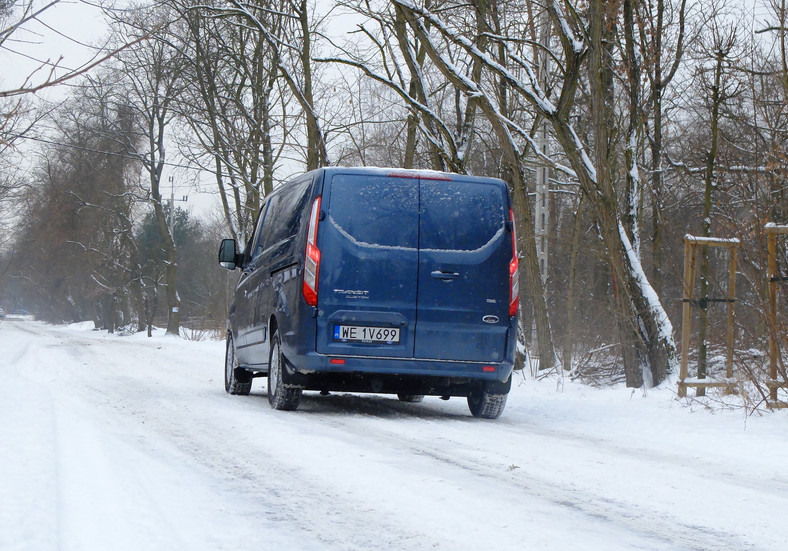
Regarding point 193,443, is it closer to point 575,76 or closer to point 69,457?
point 69,457

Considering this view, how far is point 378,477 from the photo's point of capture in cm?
528

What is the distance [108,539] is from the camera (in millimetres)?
3705

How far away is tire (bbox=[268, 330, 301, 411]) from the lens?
901cm

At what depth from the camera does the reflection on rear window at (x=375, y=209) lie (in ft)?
28.0

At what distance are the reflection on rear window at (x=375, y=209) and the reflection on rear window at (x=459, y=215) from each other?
0.39 feet

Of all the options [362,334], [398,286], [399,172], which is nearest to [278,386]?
[362,334]

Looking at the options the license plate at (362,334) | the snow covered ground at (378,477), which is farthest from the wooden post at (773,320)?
the license plate at (362,334)

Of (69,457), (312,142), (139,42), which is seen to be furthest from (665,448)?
(312,142)

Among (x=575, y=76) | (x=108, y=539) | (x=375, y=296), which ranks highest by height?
(x=575, y=76)

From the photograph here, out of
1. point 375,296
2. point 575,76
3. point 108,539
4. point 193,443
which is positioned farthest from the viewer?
point 575,76

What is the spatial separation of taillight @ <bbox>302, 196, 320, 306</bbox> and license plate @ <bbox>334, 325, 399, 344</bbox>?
332 mm

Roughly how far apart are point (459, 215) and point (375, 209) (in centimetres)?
76

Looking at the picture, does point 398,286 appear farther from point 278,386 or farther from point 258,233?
point 258,233

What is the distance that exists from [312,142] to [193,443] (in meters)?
16.4
